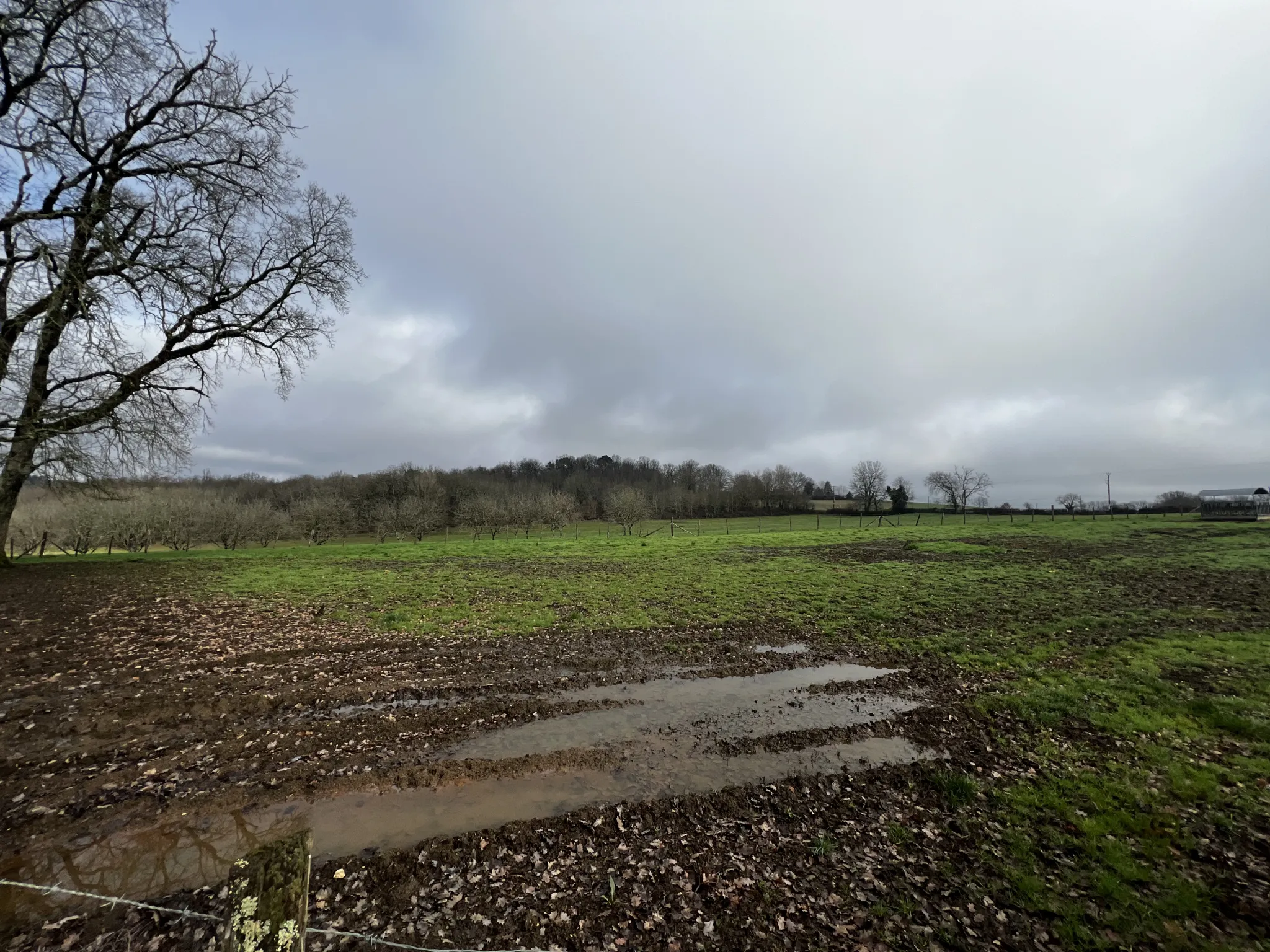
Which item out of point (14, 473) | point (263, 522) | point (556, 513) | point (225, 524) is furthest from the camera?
point (556, 513)

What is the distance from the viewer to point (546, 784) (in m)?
6.82

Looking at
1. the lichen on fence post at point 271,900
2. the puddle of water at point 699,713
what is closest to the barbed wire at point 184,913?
the lichen on fence post at point 271,900

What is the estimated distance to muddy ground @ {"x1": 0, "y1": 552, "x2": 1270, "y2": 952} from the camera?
458 cm

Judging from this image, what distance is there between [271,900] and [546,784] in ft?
15.3

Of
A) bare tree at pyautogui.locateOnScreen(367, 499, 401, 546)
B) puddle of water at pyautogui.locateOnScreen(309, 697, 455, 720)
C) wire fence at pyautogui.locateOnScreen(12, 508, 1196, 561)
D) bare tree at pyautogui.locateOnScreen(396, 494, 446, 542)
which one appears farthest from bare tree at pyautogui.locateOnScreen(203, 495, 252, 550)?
puddle of water at pyautogui.locateOnScreen(309, 697, 455, 720)

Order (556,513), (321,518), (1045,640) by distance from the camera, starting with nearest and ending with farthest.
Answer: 1. (1045,640)
2. (321,518)
3. (556,513)

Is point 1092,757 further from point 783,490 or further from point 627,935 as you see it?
point 783,490

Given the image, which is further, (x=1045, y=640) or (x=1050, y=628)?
(x=1050, y=628)

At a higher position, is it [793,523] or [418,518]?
[418,518]

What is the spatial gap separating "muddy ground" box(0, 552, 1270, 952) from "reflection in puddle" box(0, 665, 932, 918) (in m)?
0.22

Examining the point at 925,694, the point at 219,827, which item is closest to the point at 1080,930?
the point at 925,694

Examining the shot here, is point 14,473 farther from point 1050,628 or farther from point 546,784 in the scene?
point 1050,628

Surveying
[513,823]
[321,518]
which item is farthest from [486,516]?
[513,823]

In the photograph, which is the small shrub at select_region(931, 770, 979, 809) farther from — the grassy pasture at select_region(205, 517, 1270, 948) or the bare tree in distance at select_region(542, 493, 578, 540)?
the bare tree in distance at select_region(542, 493, 578, 540)
